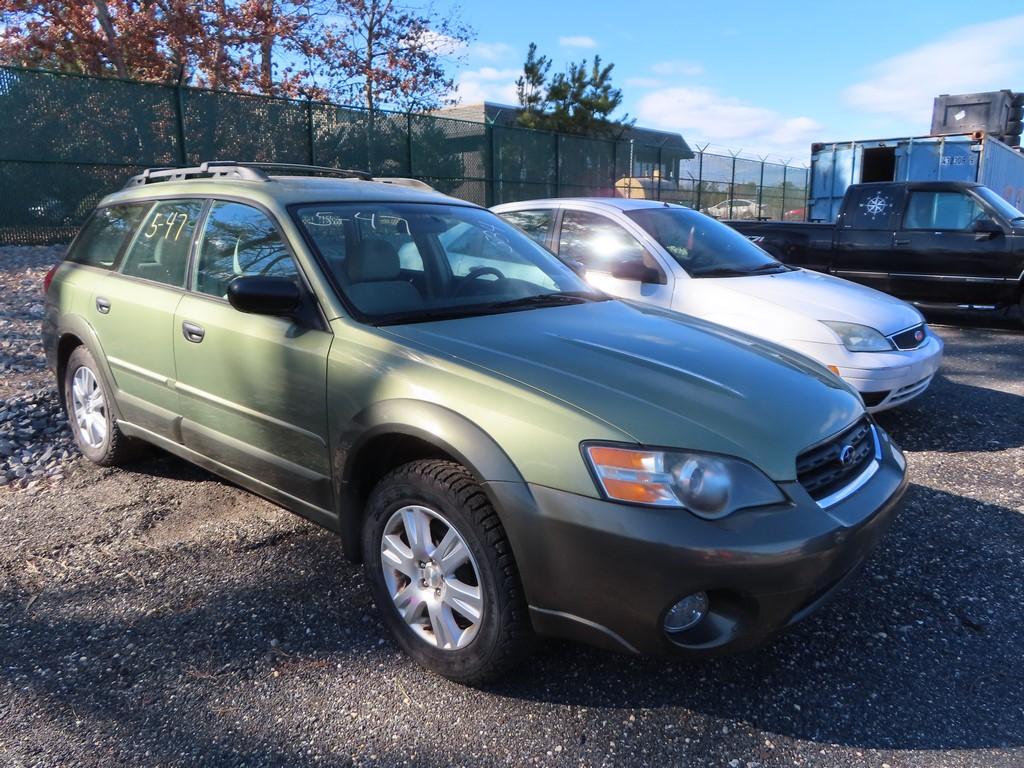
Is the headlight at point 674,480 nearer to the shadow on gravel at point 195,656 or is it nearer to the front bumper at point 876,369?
the shadow on gravel at point 195,656

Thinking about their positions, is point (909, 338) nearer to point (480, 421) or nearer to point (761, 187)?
point (480, 421)

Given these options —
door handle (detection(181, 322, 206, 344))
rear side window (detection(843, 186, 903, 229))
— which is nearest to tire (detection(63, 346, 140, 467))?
door handle (detection(181, 322, 206, 344))

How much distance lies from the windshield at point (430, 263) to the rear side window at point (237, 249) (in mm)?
164

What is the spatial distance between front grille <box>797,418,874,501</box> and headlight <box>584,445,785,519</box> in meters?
0.26

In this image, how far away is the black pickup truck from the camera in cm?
902

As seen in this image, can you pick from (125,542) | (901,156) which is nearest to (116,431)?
(125,542)

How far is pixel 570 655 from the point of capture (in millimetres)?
2756

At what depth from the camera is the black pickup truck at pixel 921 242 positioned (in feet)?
29.6

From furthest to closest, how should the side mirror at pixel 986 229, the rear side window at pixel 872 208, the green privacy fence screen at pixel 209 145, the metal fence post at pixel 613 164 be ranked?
1. the metal fence post at pixel 613 164
2. the green privacy fence screen at pixel 209 145
3. the rear side window at pixel 872 208
4. the side mirror at pixel 986 229

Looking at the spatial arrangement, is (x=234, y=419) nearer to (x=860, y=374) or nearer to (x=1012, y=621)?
(x=1012, y=621)

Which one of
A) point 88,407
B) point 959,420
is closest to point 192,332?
point 88,407

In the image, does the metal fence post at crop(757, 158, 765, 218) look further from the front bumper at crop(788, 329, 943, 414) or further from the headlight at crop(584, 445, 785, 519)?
the headlight at crop(584, 445, 785, 519)

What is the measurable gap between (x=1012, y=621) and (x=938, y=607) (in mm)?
252

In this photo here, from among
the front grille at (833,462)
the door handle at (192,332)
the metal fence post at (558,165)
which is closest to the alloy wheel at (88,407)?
the door handle at (192,332)
